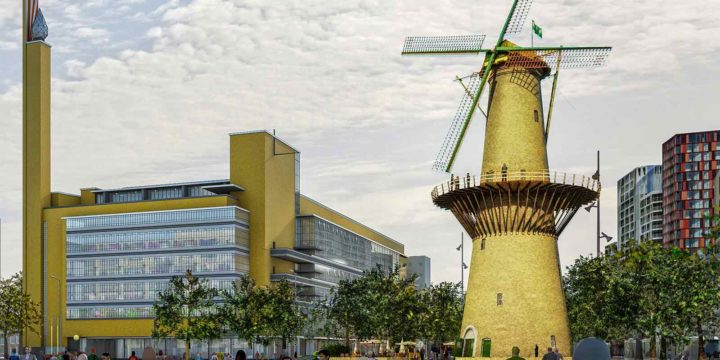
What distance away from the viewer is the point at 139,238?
16250cm

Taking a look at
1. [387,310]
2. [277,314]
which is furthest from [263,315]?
[387,310]

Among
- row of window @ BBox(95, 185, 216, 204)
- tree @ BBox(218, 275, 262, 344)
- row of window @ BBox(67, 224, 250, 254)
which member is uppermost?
row of window @ BBox(95, 185, 216, 204)

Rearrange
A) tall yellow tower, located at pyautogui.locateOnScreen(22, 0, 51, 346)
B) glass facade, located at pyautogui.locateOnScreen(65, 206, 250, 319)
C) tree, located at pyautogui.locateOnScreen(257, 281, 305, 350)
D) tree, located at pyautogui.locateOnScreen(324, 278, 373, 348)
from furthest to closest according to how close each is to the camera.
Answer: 1. tall yellow tower, located at pyautogui.locateOnScreen(22, 0, 51, 346)
2. glass facade, located at pyautogui.locateOnScreen(65, 206, 250, 319)
3. tree, located at pyautogui.locateOnScreen(257, 281, 305, 350)
4. tree, located at pyautogui.locateOnScreen(324, 278, 373, 348)

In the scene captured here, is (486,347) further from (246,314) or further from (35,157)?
(35,157)

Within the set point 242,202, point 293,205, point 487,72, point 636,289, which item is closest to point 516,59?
point 487,72

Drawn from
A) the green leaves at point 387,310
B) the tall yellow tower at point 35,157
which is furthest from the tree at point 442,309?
the tall yellow tower at point 35,157

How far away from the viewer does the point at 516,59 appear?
70.8m

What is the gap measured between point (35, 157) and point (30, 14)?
28327 mm

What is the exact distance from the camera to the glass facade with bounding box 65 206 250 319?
156 m

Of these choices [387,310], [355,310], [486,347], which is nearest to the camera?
[486,347]

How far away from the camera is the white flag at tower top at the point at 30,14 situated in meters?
180

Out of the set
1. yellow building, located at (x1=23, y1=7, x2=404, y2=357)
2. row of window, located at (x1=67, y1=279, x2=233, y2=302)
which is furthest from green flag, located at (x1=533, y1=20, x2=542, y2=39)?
row of window, located at (x1=67, y1=279, x2=233, y2=302)

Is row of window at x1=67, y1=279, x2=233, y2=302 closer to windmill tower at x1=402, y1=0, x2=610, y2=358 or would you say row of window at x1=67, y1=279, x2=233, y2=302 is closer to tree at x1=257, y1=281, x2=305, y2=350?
tree at x1=257, y1=281, x2=305, y2=350

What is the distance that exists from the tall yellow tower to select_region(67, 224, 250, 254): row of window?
9.96 metres
